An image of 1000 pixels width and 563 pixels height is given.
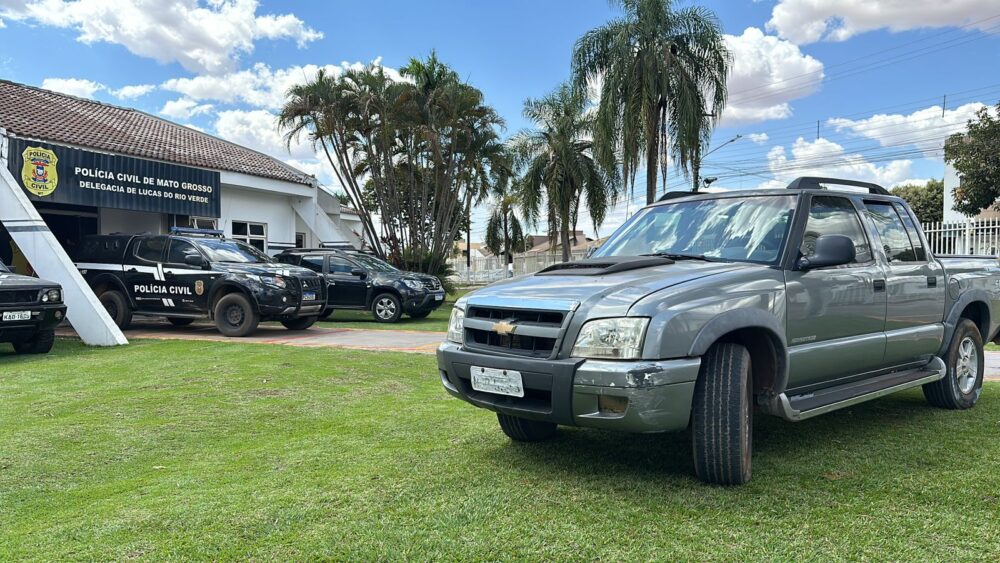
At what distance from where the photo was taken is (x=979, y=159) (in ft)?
81.7

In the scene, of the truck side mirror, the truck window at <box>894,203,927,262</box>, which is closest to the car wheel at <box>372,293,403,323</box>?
the truck window at <box>894,203,927,262</box>

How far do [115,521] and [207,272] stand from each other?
9390mm

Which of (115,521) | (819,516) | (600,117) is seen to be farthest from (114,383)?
(600,117)

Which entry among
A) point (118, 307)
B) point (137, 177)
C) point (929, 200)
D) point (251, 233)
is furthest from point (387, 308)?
point (929, 200)

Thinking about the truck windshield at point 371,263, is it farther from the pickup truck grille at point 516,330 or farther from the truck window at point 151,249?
the pickup truck grille at point 516,330

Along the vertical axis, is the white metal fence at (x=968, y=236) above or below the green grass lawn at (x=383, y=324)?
above

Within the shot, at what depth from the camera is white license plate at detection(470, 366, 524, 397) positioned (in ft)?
12.3

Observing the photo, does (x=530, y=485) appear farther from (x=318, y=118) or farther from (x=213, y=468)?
(x=318, y=118)

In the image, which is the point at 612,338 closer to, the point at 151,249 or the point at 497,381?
the point at 497,381

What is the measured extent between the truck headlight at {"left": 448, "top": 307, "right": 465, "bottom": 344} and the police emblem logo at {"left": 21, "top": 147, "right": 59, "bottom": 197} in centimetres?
1294

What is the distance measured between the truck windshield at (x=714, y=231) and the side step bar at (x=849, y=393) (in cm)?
84

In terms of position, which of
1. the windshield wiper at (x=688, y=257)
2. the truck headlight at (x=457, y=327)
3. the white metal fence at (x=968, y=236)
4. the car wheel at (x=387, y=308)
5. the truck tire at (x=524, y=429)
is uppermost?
the white metal fence at (x=968, y=236)

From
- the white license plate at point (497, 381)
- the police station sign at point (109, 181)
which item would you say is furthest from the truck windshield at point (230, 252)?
the white license plate at point (497, 381)

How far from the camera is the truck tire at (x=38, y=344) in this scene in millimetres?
9906
